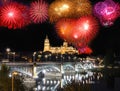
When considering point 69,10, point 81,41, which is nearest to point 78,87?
point 69,10

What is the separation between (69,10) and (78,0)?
0.71 metres

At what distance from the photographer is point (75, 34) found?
1379cm

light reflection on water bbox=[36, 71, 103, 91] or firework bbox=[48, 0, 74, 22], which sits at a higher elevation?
firework bbox=[48, 0, 74, 22]

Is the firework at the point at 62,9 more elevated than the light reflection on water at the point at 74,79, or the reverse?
the firework at the point at 62,9

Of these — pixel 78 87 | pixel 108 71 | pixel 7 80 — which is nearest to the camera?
pixel 108 71

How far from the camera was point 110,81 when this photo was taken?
30.0 feet

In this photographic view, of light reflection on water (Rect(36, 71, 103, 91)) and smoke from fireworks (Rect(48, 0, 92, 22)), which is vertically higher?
smoke from fireworks (Rect(48, 0, 92, 22))

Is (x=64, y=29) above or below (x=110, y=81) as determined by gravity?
above

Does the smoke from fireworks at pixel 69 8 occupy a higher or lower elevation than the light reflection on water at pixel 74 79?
higher

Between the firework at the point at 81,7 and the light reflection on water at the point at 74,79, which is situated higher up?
the firework at the point at 81,7

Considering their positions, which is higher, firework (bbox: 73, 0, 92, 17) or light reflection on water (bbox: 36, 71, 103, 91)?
firework (bbox: 73, 0, 92, 17)

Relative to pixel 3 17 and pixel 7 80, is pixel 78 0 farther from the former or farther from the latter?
pixel 7 80

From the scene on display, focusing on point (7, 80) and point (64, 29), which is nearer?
point (64, 29)

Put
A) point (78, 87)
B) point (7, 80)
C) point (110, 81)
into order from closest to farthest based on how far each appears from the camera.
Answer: point (110, 81), point (78, 87), point (7, 80)
